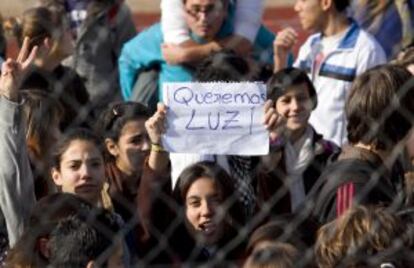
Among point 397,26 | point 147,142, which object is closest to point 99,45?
point 397,26

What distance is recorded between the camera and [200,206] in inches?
208

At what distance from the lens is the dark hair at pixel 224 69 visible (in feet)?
19.4

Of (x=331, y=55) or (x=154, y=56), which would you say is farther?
(x=154, y=56)

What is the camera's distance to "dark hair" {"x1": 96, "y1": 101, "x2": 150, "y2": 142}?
5609mm

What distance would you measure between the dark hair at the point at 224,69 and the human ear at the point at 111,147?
43 cm

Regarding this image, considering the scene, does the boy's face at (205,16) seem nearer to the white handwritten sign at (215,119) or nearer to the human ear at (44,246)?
the white handwritten sign at (215,119)

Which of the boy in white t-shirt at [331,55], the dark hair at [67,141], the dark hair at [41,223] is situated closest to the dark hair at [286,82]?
the boy in white t-shirt at [331,55]

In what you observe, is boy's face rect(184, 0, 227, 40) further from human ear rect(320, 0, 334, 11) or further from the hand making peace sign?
the hand making peace sign

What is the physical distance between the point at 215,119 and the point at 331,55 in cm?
150

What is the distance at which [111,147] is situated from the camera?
221 inches

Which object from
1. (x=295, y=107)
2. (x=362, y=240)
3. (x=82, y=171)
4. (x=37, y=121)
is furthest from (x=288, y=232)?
(x=295, y=107)

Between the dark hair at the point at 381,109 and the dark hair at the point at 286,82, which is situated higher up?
the dark hair at the point at 381,109

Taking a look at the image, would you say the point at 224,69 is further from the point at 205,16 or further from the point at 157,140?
the point at 157,140

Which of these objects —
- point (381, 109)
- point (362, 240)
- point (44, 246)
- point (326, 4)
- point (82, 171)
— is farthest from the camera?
point (326, 4)
